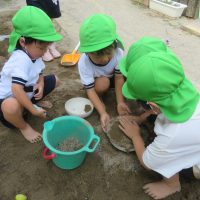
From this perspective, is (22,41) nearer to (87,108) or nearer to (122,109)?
(87,108)

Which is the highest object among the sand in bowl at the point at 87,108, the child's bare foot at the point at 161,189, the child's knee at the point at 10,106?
the child's knee at the point at 10,106

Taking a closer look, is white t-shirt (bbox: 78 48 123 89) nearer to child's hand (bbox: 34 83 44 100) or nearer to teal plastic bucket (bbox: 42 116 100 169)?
child's hand (bbox: 34 83 44 100)

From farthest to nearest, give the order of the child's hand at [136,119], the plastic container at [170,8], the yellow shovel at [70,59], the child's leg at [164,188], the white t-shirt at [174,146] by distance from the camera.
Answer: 1. the plastic container at [170,8]
2. the yellow shovel at [70,59]
3. the child's hand at [136,119]
4. the child's leg at [164,188]
5. the white t-shirt at [174,146]

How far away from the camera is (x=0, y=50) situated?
3.23 metres

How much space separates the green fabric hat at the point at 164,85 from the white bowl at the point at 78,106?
846mm

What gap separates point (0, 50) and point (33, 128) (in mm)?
1407

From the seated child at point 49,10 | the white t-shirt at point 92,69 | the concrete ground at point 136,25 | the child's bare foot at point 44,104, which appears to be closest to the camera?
the white t-shirt at point 92,69

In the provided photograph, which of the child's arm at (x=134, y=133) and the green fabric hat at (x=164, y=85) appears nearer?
the green fabric hat at (x=164, y=85)

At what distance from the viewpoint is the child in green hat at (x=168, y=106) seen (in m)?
1.37

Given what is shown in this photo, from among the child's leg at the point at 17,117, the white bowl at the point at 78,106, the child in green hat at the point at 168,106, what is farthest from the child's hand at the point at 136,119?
the child's leg at the point at 17,117

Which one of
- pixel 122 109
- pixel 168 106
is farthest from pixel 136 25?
pixel 168 106

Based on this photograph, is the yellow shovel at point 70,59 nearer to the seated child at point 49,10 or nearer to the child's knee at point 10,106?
the seated child at point 49,10

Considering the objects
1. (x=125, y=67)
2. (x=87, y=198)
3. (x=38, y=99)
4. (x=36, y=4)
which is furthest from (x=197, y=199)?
(x=36, y=4)

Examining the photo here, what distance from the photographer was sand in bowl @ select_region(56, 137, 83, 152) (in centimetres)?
191
